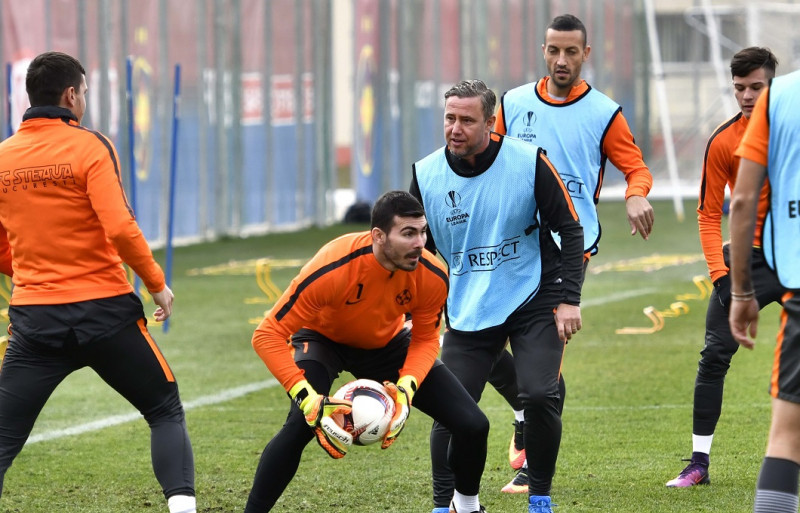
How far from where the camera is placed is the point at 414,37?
30.7 metres

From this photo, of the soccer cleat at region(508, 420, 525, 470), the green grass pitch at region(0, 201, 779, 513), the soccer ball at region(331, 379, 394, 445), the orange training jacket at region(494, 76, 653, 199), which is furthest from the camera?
the soccer cleat at region(508, 420, 525, 470)

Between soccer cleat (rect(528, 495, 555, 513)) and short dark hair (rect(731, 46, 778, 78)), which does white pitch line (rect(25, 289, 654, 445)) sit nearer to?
soccer cleat (rect(528, 495, 555, 513))

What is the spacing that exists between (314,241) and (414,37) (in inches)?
339

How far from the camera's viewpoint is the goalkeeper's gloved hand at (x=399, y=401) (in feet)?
18.8

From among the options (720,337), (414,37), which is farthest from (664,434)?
(414,37)

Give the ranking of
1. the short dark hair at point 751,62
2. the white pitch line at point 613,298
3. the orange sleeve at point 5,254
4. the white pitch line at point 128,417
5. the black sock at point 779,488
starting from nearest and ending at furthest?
the black sock at point 779,488 < the orange sleeve at point 5,254 < the short dark hair at point 751,62 < the white pitch line at point 128,417 < the white pitch line at point 613,298

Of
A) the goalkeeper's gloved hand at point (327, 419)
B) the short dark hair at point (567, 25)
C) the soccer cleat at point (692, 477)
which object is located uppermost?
the short dark hair at point (567, 25)

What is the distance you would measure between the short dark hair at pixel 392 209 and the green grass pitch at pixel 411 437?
64.7 inches

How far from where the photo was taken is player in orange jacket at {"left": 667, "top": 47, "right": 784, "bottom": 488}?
667 cm

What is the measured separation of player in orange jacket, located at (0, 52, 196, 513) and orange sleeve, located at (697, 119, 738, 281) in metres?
2.81

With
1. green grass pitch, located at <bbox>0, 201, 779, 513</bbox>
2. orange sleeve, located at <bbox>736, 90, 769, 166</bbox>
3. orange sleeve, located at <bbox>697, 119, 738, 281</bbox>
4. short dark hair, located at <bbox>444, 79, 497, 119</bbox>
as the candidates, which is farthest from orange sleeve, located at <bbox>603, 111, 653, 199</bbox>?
orange sleeve, located at <bbox>736, 90, 769, 166</bbox>

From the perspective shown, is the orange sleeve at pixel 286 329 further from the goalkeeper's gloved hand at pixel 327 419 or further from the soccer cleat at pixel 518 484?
the soccer cleat at pixel 518 484

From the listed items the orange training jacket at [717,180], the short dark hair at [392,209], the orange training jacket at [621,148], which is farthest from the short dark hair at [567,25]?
the short dark hair at [392,209]

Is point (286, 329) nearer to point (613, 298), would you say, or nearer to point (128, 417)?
point (128, 417)
